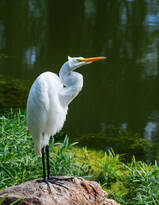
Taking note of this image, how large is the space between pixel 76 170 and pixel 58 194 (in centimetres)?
127

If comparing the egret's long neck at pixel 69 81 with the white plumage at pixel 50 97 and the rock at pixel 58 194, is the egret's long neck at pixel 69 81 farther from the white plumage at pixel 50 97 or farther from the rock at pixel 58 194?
the rock at pixel 58 194

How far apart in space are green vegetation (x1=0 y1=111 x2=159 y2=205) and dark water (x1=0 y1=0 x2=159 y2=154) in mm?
1505

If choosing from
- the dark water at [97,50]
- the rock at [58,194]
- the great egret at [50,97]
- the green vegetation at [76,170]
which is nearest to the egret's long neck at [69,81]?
Result: the great egret at [50,97]

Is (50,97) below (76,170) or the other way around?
the other way around

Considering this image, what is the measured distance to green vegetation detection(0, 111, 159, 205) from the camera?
166 inches

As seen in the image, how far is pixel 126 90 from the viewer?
7.71 metres

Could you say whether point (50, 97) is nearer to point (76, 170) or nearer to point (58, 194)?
point (58, 194)

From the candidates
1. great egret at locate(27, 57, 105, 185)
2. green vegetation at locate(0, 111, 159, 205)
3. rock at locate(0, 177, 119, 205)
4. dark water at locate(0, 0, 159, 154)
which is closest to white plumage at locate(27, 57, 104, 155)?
great egret at locate(27, 57, 105, 185)

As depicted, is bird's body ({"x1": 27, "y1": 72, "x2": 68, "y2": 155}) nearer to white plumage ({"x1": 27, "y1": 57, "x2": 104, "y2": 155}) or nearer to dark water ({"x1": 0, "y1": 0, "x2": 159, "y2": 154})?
white plumage ({"x1": 27, "y1": 57, "x2": 104, "y2": 155})

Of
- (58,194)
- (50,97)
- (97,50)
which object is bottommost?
(58,194)

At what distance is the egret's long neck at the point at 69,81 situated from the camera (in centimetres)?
339

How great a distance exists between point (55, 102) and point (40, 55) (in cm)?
644

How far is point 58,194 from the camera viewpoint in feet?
10.6

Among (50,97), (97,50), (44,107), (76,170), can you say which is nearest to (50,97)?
(50,97)
